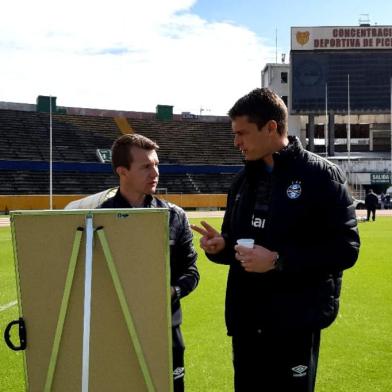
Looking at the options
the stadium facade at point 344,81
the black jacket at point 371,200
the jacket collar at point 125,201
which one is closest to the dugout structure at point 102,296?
the jacket collar at point 125,201

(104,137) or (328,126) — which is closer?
(104,137)

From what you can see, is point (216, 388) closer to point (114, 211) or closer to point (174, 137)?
point (114, 211)

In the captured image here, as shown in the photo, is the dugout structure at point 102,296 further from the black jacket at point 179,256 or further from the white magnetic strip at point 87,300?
the black jacket at point 179,256

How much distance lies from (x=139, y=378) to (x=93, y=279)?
46 cm

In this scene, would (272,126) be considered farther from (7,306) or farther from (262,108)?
(7,306)

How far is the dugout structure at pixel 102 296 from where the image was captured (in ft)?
8.17

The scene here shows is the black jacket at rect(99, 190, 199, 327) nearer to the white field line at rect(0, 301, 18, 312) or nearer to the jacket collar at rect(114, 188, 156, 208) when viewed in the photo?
the jacket collar at rect(114, 188, 156, 208)

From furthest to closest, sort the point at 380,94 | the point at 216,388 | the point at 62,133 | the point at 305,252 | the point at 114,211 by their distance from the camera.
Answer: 1. the point at 380,94
2. the point at 62,133
3. the point at 216,388
4. the point at 305,252
5. the point at 114,211

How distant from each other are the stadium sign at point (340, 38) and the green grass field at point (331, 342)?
4874 centimetres

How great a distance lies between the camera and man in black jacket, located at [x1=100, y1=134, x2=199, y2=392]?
327 centimetres

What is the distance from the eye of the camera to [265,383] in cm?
288

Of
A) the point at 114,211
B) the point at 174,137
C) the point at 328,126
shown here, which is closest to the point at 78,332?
the point at 114,211

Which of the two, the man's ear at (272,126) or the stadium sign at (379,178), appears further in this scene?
the stadium sign at (379,178)

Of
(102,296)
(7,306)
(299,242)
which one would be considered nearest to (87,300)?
(102,296)
